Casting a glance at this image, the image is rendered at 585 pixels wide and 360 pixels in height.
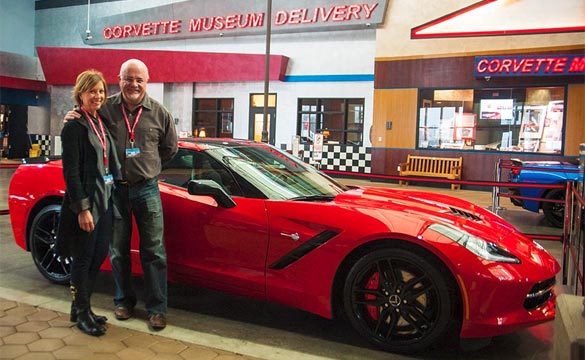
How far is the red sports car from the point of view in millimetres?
2844

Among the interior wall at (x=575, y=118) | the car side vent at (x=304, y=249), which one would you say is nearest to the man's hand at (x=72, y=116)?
the car side vent at (x=304, y=249)

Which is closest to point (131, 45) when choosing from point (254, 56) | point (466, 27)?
point (254, 56)

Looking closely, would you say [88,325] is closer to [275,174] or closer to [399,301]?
[275,174]

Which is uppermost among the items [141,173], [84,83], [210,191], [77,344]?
[84,83]

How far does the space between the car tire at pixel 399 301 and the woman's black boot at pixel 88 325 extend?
152 centimetres

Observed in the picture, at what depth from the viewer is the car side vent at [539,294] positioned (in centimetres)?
286

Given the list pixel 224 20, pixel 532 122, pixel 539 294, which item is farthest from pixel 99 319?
pixel 224 20

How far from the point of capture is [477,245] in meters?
2.91

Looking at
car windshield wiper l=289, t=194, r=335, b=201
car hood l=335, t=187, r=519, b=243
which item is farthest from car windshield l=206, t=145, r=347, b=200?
car hood l=335, t=187, r=519, b=243

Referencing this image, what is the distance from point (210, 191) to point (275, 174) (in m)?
0.57

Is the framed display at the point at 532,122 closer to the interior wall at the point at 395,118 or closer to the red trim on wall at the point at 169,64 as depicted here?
the interior wall at the point at 395,118

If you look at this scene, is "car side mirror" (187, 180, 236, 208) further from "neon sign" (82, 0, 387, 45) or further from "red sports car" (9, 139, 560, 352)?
"neon sign" (82, 0, 387, 45)

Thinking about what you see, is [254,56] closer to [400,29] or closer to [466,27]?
[400,29]

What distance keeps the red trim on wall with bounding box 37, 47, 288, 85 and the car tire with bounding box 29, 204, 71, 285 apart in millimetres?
12472
